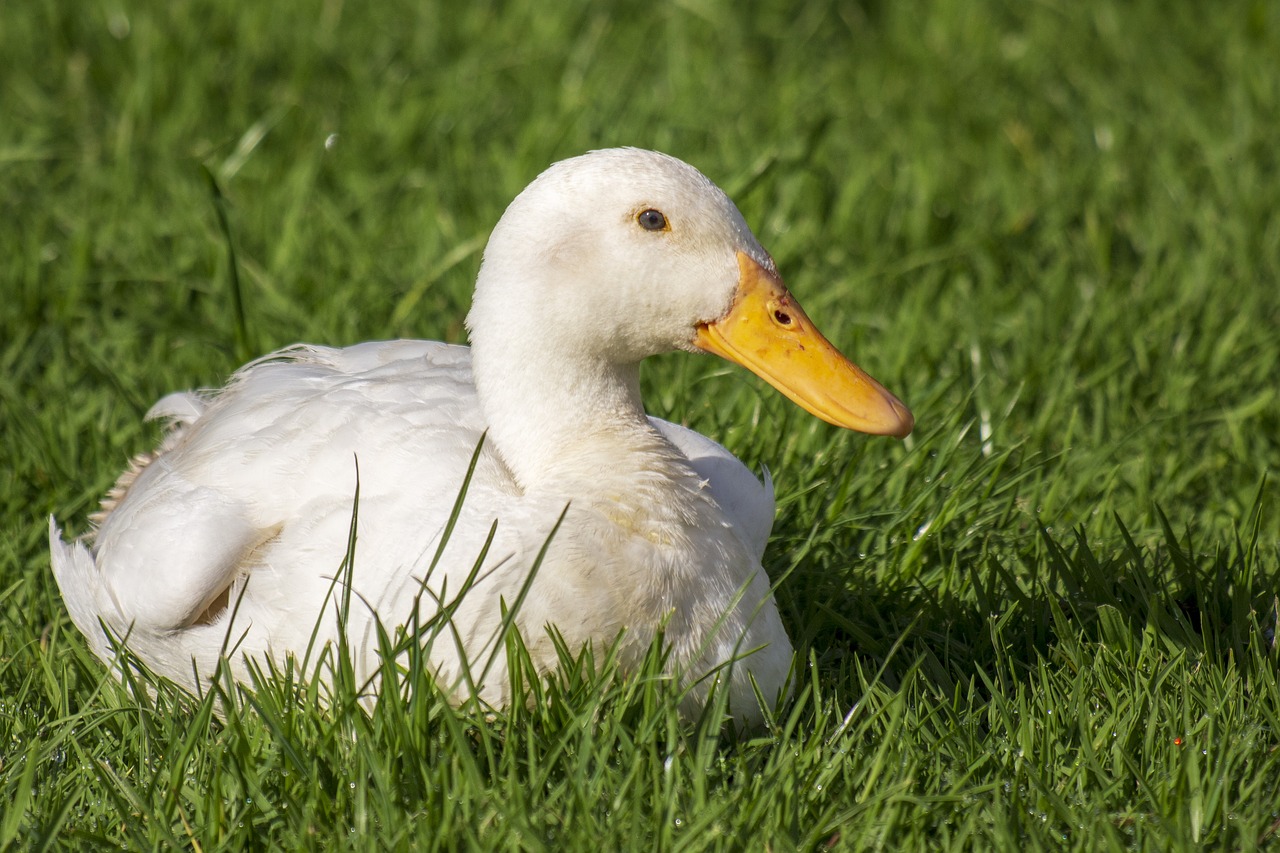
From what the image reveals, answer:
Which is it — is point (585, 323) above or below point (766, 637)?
above

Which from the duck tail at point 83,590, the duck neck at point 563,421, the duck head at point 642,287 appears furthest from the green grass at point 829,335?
the duck head at point 642,287

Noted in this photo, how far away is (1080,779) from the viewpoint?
272 centimetres

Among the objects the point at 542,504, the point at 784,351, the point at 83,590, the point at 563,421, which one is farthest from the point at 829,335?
the point at 83,590

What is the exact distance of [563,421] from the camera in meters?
3.00

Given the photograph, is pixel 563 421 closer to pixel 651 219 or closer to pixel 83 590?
pixel 651 219

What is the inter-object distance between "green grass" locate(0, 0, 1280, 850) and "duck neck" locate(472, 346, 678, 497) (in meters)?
0.42

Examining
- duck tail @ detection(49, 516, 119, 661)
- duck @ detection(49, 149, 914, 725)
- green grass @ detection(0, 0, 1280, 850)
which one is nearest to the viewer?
green grass @ detection(0, 0, 1280, 850)

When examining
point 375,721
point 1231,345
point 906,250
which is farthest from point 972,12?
point 375,721

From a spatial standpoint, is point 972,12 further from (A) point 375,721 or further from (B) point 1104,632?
(A) point 375,721

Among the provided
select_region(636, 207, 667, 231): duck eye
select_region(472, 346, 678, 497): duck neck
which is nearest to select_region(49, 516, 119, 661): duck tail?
select_region(472, 346, 678, 497): duck neck

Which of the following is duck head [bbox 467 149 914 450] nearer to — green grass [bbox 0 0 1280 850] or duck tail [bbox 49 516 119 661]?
green grass [bbox 0 0 1280 850]

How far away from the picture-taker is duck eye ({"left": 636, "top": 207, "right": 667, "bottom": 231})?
9.48ft

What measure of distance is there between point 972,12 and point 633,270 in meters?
5.22

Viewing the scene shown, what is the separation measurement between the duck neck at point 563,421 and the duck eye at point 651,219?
291 millimetres
